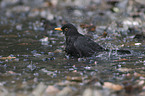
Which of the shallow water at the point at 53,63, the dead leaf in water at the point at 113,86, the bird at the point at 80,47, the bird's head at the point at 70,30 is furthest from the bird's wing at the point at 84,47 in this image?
the dead leaf in water at the point at 113,86

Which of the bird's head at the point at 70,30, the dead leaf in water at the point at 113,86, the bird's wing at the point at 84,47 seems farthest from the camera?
the bird's head at the point at 70,30

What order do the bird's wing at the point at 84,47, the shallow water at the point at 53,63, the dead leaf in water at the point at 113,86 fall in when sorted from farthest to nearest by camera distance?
the bird's wing at the point at 84,47 < the shallow water at the point at 53,63 < the dead leaf in water at the point at 113,86

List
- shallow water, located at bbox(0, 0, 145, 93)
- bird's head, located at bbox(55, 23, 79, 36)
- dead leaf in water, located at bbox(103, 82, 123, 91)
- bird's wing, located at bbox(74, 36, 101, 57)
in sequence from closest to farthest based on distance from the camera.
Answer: dead leaf in water, located at bbox(103, 82, 123, 91), shallow water, located at bbox(0, 0, 145, 93), bird's wing, located at bbox(74, 36, 101, 57), bird's head, located at bbox(55, 23, 79, 36)

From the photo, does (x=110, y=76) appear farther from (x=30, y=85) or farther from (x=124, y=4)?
(x=124, y=4)

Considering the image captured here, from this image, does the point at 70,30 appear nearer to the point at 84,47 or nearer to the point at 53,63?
the point at 84,47

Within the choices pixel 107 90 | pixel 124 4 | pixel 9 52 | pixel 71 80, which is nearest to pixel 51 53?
pixel 9 52

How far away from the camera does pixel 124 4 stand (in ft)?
52.7

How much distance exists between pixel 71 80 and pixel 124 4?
12.2m

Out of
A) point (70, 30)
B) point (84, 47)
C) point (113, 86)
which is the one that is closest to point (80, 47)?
point (84, 47)

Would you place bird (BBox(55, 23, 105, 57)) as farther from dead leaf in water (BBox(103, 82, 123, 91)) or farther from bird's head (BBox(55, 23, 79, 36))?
dead leaf in water (BBox(103, 82, 123, 91))

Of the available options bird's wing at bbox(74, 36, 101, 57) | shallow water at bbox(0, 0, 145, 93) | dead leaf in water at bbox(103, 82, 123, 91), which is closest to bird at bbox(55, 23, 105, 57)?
bird's wing at bbox(74, 36, 101, 57)

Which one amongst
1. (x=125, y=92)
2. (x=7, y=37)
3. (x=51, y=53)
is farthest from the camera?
(x=7, y=37)

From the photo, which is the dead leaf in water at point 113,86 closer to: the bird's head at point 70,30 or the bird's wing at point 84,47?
the bird's wing at point 84,47

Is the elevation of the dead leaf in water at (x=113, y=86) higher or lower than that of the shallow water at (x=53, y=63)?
lower
